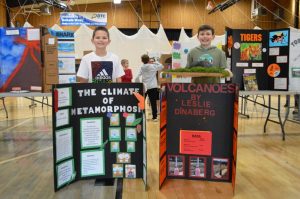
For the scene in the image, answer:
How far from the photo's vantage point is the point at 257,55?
524cm

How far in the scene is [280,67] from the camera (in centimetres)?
507

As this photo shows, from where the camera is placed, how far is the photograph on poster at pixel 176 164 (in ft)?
9.59

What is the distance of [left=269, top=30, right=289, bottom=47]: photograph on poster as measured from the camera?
494 cm

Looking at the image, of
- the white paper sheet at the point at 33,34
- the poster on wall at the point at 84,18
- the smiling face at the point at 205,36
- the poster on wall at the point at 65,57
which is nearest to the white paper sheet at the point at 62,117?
Result: the smiling face at the point at 205,36

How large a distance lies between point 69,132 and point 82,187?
509 mm

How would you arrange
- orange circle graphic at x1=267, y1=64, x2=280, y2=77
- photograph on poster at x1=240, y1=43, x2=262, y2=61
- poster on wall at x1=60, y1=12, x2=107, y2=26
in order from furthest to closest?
1. poster on wall at x1=60, y1=12, x2=107, y2=26
2. photograph on poster at x1=240, y1=43, x2=262, y2=61
3. orange circle graphic at x1=267, y1=64, x2=280, y2=77

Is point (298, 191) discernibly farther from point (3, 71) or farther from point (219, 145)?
point (3, 71)

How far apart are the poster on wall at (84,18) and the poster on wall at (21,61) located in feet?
32.9

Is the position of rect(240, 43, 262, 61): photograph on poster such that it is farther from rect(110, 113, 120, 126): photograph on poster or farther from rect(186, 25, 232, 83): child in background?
rect(110, 113, 120, 126): photograph on poster

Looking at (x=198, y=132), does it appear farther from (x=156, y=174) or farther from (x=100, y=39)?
(x=100, y=39)

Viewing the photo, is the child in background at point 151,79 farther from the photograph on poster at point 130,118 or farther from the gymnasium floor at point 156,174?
the photograph on poster at point 130,118

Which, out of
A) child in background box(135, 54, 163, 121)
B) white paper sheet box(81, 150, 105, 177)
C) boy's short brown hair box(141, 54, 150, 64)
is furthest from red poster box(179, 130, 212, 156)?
boy's short brown hair box(141, 54, 150, 64)

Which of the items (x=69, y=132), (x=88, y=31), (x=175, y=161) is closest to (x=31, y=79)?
(x=69, y=132)

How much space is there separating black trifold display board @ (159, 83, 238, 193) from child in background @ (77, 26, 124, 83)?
0.58 m
